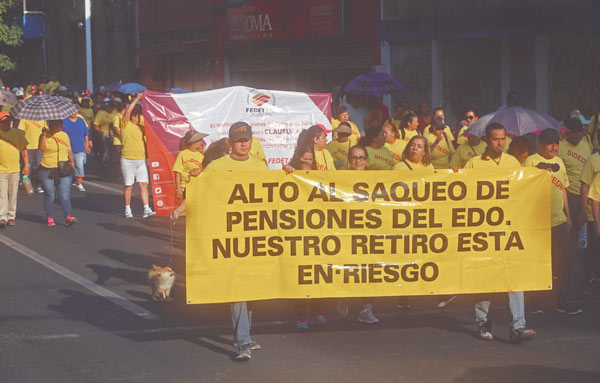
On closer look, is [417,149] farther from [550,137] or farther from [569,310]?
[569,310]

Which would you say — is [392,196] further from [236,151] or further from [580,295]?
[580,295]

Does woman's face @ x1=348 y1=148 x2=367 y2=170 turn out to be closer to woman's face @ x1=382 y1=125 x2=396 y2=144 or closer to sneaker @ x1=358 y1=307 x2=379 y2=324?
sneaker @ x1=358 y1=307 x2=379 y2=324

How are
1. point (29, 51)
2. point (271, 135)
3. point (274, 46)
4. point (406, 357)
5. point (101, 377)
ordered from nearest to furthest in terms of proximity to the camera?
point (101, 377) < point (406, 357) < point (271, 135) < point (274, 46) < point (29, 51)

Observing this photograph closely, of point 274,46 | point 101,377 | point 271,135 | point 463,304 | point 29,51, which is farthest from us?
point 29,51

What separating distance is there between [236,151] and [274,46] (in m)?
23.1

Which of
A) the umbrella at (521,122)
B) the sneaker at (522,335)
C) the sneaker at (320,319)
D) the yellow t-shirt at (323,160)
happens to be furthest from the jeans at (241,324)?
the umbrella at (521,122)

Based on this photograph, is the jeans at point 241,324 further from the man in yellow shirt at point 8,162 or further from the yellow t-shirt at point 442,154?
Result: the man in yellow shirt at point 8,162

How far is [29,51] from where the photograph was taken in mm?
55375

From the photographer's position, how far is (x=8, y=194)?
16172 millimetres

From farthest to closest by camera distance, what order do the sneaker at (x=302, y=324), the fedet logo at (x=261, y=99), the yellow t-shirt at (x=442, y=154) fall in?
the fedet logo at (x=261, y=99)
the yellow t-shirt at (x=442, y=154)
the sneaker at (x=302, y=324)

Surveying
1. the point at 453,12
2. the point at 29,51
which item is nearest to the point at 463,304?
the point at 453,12

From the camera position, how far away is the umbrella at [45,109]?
627 inches

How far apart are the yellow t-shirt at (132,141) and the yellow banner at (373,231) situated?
345 inches

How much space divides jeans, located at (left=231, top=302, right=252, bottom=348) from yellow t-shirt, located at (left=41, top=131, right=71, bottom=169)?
823 cm
